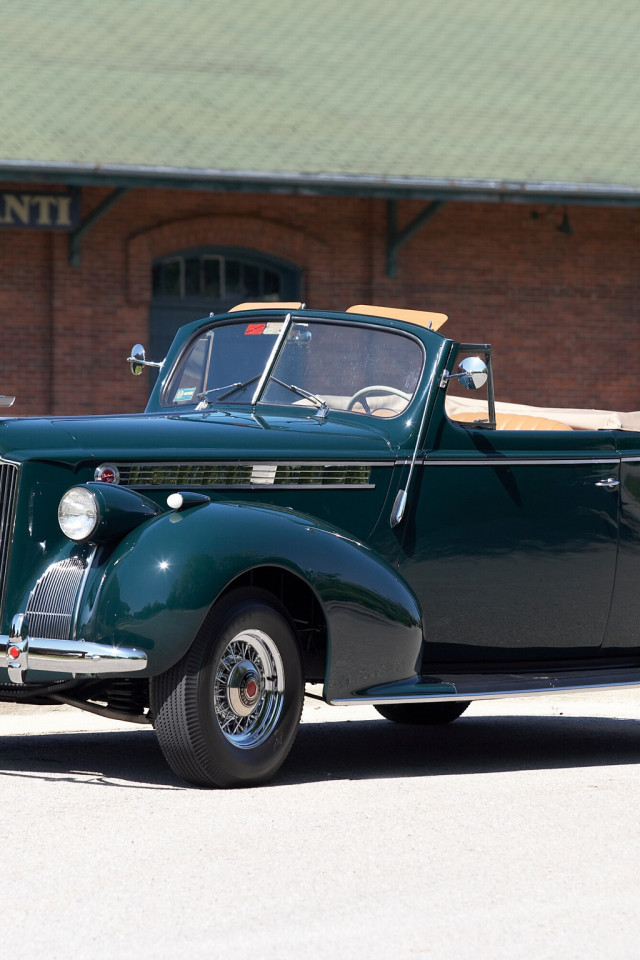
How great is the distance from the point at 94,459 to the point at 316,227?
42.7ft

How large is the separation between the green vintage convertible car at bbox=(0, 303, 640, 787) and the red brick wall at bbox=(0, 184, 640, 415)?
9.95 m

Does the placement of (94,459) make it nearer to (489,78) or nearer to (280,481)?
(280,481)

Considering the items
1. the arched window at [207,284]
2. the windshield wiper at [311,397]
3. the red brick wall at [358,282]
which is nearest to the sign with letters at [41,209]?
the red brick wall at [358,282]

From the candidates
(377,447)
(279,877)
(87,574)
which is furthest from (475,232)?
(279,877)

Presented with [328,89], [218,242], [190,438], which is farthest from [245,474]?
[328,89]

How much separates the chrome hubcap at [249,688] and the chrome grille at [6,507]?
98cm

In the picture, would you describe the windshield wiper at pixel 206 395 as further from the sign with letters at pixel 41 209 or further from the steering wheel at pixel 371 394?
the sign with letters at pixel 41 209

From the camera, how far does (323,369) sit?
7543mm

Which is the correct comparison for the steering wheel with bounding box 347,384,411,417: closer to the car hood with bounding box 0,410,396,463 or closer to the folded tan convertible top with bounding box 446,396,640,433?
the car hood with bounding box 0,410,396,463

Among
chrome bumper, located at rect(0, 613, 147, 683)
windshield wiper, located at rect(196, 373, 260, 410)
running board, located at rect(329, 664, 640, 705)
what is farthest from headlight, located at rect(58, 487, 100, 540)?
windshield wiper, located at rect(196, 373, 260, 410)

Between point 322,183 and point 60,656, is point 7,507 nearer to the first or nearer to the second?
point 60,656

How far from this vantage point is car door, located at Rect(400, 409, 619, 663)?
7.25 m

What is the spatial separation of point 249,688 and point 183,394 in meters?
→ 2.16

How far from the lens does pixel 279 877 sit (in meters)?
4.78
